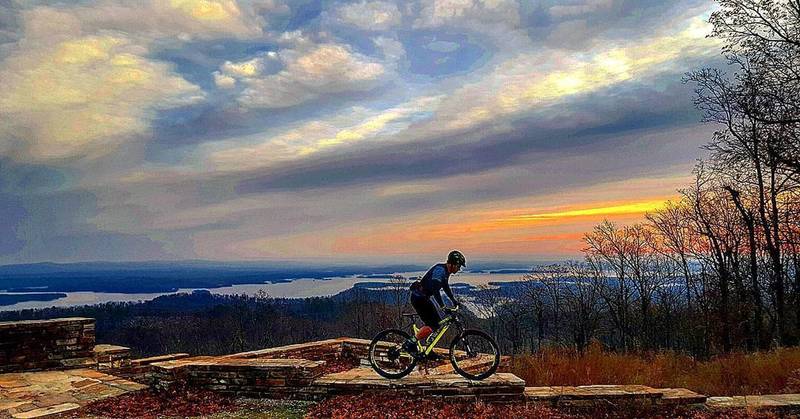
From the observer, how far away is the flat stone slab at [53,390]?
759cm

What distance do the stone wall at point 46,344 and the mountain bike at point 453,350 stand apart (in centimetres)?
747

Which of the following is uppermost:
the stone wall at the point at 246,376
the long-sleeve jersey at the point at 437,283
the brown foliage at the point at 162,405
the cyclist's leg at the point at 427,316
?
the long-sleeve jersey at the point at 437,283

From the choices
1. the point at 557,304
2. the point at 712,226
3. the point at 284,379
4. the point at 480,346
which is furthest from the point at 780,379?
the point at 557,304

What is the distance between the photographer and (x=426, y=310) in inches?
300

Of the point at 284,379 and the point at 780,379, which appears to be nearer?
the point at 284,379

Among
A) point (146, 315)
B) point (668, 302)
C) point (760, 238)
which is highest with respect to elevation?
point (760, 238)

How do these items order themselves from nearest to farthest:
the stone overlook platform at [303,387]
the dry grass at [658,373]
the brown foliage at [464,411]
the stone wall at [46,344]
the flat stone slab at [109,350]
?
the brown foliage at [464,411] → the stone overlook platform at [303,387] → the dry grass at [658,373] → the stone wall at [46,344] → the flat stone slab at [109,350]

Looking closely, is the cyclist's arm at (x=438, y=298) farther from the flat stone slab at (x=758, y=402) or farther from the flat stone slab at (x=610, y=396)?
the flat stone slab at (x=758, y=402)

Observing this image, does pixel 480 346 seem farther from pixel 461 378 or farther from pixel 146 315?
pixel 146 315

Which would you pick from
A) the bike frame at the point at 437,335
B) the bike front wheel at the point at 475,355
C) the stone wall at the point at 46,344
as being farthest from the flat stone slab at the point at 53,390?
the bike front wheel at the point at 475,355

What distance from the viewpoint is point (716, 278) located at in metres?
25.1

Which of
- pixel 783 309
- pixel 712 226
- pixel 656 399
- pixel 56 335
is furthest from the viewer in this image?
pixel 712 226

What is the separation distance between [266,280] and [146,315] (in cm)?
10828

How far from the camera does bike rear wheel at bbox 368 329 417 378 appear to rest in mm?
7648
